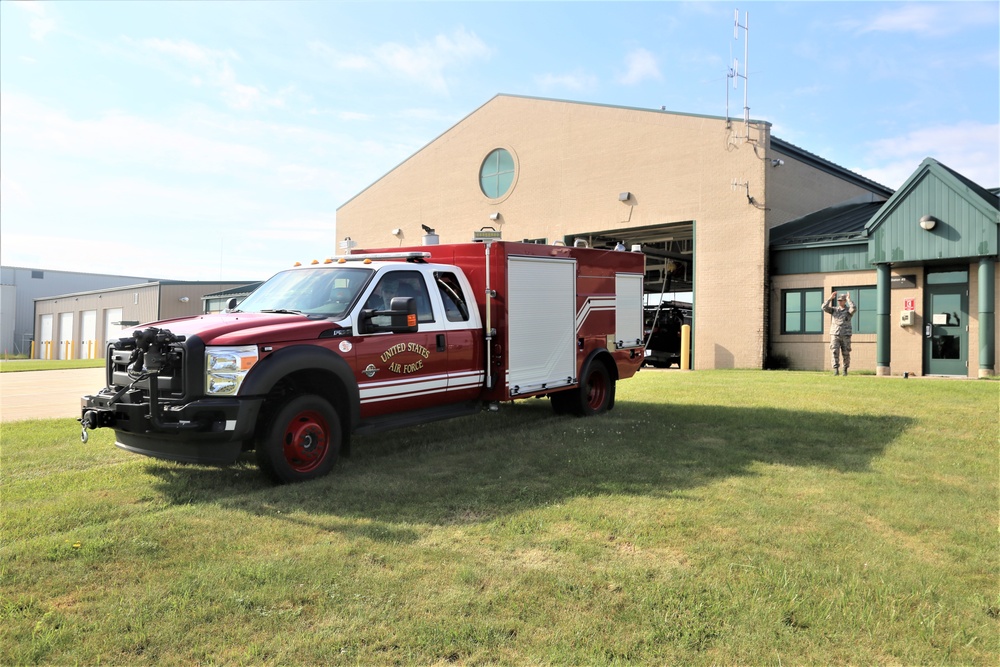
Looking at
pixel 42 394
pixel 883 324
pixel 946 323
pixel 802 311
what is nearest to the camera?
pixel 42 394

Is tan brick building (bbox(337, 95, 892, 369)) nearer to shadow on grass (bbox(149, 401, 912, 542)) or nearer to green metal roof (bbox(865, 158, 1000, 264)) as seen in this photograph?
green metal roof (bbox(865, 158, 1000, 264))

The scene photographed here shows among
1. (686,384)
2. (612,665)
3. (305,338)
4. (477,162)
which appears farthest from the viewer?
(477,162)

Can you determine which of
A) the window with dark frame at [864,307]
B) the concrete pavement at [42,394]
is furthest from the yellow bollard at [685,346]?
the concrete pavement at [42,394]

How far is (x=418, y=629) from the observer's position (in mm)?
3555

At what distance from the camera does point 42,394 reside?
555 inches

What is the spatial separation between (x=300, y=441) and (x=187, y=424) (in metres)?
0.96

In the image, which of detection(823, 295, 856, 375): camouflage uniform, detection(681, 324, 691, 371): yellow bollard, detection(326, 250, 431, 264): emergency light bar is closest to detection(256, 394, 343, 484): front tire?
detection(326, 250, 431, 264): emergency light bar

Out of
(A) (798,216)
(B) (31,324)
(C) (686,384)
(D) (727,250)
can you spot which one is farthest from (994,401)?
(B) (31,324)

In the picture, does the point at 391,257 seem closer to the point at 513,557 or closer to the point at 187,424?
the point at 187,424

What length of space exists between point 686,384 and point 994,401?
520cm

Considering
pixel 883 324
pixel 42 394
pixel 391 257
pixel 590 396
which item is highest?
pixel 391 257

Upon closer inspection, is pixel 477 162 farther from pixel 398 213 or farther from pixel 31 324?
A: pixel 31 324

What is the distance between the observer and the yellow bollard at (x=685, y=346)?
71.3ft

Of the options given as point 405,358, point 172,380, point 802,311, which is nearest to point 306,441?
point 172,380
